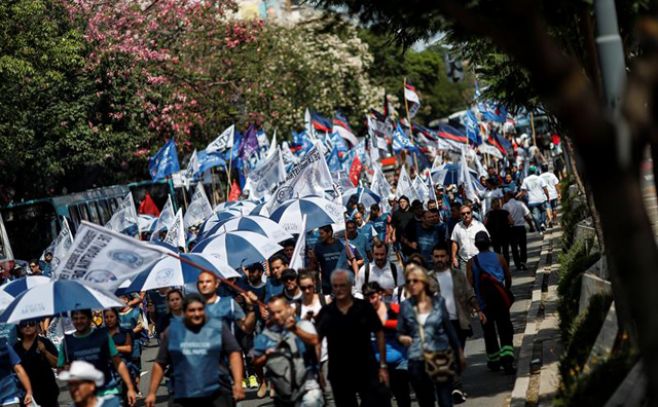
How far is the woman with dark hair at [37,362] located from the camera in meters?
12.7

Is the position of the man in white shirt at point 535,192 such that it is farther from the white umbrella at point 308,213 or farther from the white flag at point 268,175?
the white umbrella at point 308,213

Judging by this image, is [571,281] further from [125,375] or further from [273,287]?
[125,375]

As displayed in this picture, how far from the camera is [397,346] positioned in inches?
444

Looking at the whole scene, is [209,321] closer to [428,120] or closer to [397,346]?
[397,346]

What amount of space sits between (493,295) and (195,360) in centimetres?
468

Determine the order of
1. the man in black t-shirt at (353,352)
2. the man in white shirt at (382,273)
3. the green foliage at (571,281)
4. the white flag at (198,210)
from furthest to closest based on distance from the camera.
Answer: the white flag at (198,210), the green foliage at (571,281), the man in white shirt at (382,273), the man in black t-shirt at (353,352)

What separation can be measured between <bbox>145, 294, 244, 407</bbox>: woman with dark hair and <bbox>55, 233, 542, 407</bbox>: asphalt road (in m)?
3.27

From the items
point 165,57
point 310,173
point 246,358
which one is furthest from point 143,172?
point 246,358

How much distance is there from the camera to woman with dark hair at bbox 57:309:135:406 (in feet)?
36.7

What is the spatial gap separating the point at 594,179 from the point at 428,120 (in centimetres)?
10748

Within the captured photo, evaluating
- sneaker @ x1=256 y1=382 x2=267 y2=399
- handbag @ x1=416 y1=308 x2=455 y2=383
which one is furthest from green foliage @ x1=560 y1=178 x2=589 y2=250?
handbag @ x1=416 y1=308 x2=455 y2=383

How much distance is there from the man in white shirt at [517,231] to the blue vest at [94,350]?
1310 cm

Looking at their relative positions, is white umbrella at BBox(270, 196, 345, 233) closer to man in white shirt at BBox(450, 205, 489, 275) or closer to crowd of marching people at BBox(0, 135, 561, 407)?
man in white shirt at BBox(450, 205, 489, 275)

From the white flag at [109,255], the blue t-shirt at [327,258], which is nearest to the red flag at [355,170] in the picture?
the blue t-shirt at [327,258]
